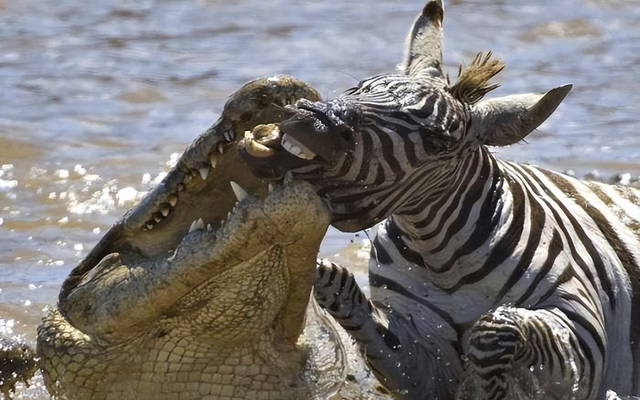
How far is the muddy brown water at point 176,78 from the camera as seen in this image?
23.7 feet

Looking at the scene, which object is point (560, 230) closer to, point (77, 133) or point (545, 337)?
point (545, 337)

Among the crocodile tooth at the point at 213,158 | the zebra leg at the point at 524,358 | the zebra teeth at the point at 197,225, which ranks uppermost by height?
the crocodile tooth at the point at 213,158

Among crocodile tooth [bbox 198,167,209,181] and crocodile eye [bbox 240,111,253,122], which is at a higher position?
crocodile eye [bbox 240,111,253,122]

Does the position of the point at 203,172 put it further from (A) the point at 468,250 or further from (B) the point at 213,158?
(A) the point at 468,250

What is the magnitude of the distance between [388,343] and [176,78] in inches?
237

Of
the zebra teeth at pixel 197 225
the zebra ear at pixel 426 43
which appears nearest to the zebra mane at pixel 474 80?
the zebra ear at pixel 426 43

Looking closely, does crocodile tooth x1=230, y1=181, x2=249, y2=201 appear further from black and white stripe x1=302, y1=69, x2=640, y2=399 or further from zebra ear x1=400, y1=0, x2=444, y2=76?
zebra ear x1=400, y1=0, x2=444, y2=76

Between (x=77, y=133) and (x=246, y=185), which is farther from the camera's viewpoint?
(x=77, y=133)

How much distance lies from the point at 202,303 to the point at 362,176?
2.24 feet

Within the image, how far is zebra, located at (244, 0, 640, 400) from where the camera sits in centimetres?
431

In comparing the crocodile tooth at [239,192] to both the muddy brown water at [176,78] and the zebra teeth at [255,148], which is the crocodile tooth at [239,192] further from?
the muddy brown water at [176,78]

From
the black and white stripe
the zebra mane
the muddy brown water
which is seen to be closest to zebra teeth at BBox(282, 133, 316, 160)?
the black and white stripe

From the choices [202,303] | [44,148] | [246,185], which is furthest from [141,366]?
[44,148]

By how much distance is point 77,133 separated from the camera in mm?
8969
